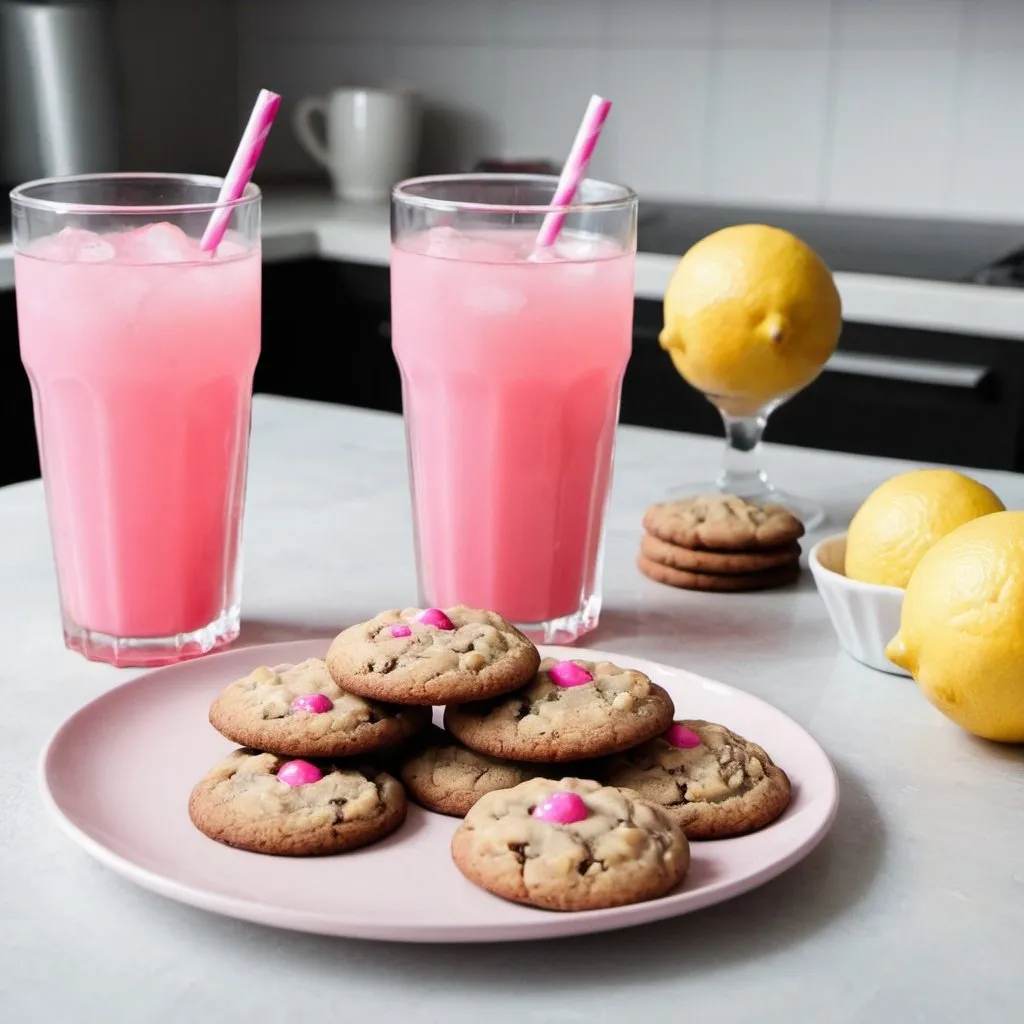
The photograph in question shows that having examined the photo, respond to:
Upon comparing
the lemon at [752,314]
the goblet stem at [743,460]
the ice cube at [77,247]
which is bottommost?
the goblet stem at [743,460]

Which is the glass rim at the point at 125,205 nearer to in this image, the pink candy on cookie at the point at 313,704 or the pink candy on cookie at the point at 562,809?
the pink candy on cookie at the point at 313,704

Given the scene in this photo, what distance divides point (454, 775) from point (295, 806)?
0.08m

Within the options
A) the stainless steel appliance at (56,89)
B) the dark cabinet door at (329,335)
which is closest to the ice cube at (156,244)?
the dark cabinet door at (329,335)

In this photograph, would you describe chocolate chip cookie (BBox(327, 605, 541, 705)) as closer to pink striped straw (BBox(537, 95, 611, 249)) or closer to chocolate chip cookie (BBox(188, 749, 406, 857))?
chocolate chip cookie (BBox(188, 749, 406, 857))

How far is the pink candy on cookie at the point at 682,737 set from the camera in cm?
73

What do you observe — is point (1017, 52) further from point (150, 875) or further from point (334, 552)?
point (150, 875)

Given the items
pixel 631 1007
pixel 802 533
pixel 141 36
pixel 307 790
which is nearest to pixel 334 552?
pixel 802 533

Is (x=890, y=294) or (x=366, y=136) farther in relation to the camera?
(x=366, y=136)

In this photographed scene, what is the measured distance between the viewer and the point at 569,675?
75 cm

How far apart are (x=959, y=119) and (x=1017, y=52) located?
16 centimetres

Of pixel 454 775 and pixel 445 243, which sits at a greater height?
pixel 445 243

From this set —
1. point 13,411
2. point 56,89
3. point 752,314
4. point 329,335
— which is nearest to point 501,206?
point 752,314

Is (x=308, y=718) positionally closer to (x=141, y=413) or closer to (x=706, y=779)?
(x=706, y=779)

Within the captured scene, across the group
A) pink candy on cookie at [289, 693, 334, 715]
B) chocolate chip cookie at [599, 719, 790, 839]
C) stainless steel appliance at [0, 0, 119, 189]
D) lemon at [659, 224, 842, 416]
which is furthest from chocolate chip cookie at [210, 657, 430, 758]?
stainless steel appliance at [0, 0, 119, 189]
